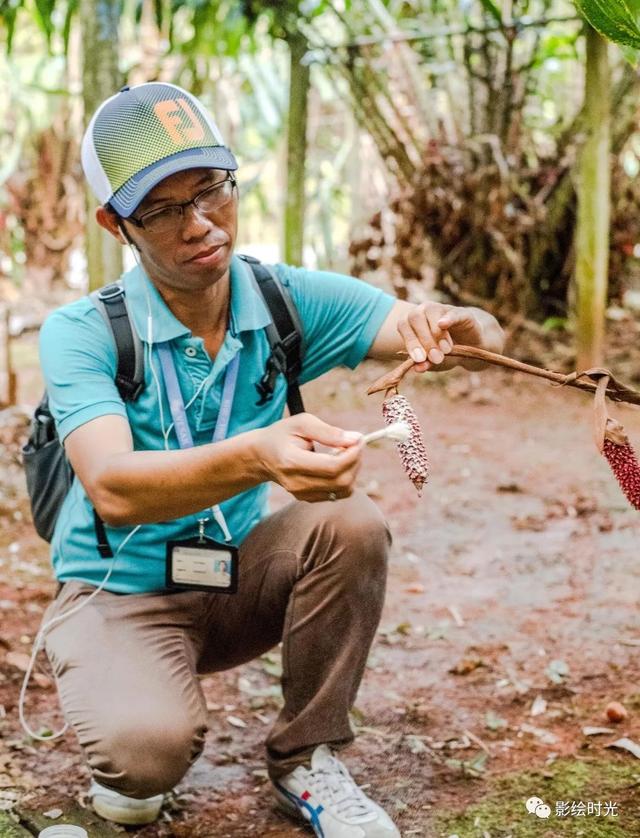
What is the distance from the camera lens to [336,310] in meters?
2.28

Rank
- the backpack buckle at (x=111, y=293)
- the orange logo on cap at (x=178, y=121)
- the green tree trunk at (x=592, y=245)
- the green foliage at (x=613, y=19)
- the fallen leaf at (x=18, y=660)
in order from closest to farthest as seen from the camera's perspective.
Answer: the green foliage at (x=613, y=19), the orange logo on cap at (x=178, y=121), the backpack buckle at (x=111, y=293), the fallen leaf at (x=18, y=660), the green tree trunk at (x=592, y=245)

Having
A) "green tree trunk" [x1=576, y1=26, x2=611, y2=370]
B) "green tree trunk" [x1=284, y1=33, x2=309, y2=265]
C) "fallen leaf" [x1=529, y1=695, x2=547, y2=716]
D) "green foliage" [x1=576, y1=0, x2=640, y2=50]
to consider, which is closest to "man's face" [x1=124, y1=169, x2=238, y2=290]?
"green foliage" [x1=576, y1=0, x2=640, y2=50]

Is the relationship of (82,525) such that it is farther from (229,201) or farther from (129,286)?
(229,201)

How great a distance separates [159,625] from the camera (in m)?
2.13

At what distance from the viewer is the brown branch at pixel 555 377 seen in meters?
1.55

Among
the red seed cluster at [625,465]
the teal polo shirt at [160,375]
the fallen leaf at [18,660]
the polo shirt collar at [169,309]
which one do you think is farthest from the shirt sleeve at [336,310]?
the fallen leaf at [18,660]

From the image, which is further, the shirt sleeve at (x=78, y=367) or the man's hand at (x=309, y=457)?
the shirt sleeve at (x=78, y=367)

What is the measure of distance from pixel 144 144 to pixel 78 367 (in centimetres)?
48

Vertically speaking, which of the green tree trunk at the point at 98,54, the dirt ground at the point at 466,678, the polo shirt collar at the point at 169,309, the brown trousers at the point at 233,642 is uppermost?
the green tree trunk at the point at 98,54

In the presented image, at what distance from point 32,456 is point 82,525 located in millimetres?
202

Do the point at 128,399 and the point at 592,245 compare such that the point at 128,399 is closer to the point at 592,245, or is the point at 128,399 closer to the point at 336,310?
the point at 336,310

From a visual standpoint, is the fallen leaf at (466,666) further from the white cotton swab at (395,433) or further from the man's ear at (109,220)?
the man's ear at (109,220)

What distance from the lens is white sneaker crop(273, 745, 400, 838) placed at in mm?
2008

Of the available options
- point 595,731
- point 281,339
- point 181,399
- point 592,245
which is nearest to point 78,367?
point 181,399
